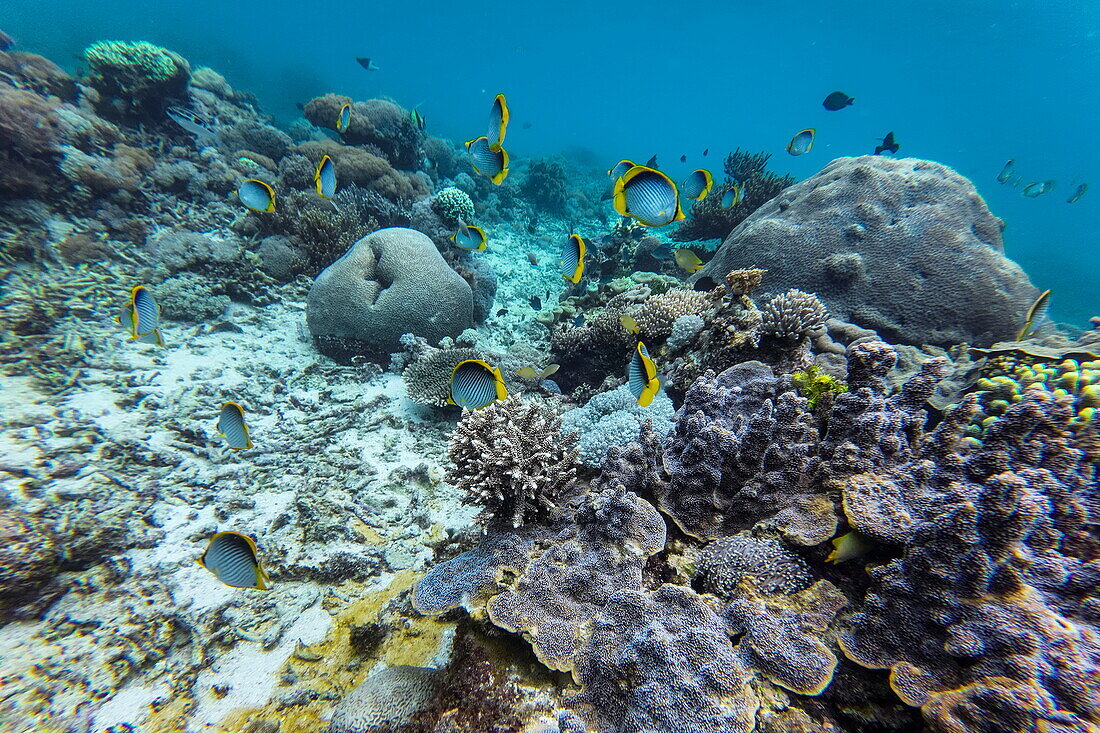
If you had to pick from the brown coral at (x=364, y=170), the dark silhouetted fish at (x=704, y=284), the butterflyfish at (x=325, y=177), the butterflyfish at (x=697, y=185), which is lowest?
the butterflyfish at (x=325, y=177)

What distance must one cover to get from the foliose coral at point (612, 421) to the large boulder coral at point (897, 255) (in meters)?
Answer: 3.20

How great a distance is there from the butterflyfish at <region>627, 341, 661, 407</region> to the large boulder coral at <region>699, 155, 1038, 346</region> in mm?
3821

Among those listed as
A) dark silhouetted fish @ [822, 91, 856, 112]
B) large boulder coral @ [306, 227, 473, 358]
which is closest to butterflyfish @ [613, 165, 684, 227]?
large boulder coral @ [306, 227, 473, 358]

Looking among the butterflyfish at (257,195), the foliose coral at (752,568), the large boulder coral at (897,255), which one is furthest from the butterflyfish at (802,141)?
the butterflyfish at (257,195)

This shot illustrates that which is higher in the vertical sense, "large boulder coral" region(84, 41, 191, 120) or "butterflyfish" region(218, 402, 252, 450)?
"large boulder coral" region(84, 41, 191, 120)

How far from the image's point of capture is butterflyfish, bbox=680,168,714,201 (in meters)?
6.24

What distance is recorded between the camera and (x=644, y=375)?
2883mm

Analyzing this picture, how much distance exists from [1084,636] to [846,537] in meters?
0.68

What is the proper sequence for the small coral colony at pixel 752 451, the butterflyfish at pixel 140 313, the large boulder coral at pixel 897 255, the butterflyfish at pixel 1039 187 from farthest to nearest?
1. the butterflyfish at pixel 1039 187
2. the large boulder coral at pixel 897 255
3. the butterflyfish at pixel 140 313
4. the small coral colony at pixel 752 451

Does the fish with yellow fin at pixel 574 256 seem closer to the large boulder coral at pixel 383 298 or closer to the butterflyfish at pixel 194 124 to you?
the large boulder coral at pixel 383 298

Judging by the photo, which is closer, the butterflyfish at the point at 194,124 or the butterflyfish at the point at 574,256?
the butterflyfish at the point at 574,256

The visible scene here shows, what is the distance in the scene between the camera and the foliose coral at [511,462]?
8.90ft

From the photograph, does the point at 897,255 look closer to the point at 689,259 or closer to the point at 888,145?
the point at 689,259

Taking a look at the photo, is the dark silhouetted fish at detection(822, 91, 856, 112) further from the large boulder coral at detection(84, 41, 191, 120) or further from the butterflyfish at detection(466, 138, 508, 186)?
the large boulder coral at detection(84, 41, 191, 120)
